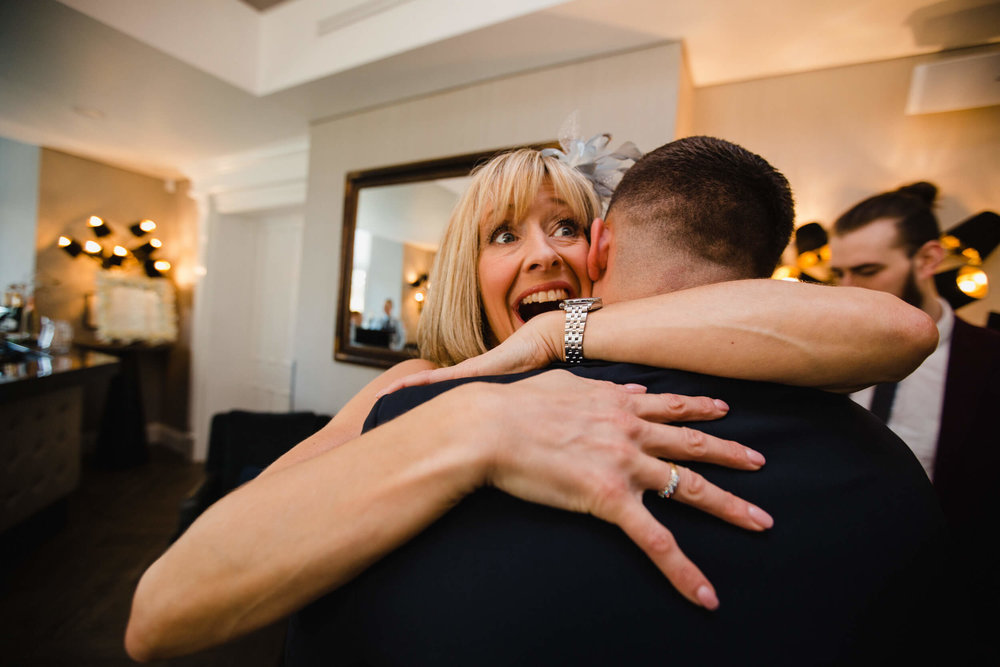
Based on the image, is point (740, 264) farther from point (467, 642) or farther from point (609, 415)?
point (467, 642)

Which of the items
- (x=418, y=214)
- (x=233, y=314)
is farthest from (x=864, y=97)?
(x=233, y=314)

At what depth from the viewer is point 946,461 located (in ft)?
5.91

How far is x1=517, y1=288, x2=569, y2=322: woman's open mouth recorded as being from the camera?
1381 millimetres

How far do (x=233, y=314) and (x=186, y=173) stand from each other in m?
2.00

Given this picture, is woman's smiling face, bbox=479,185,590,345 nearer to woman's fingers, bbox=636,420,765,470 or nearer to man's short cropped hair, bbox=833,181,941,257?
woman's fingers, bbox=636,420,765,470

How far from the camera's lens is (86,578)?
125 inches

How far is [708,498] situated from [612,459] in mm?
132

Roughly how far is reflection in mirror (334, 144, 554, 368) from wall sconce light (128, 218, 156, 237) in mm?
3613

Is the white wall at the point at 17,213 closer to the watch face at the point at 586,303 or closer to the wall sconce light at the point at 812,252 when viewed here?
the watch face at the point at 586,303

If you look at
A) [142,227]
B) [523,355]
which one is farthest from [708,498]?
[142,227]

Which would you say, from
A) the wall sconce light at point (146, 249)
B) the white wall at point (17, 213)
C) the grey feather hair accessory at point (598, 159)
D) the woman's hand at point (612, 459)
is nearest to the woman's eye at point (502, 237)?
the grey feather hair accessory at point (598, 159)

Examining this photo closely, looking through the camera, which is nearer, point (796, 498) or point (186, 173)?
point (796, 498)

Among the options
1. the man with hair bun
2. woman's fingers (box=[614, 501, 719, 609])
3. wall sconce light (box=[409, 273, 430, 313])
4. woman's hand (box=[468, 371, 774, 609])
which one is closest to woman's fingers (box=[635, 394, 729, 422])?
woman's hand (box=[468, 371, 774, 609])

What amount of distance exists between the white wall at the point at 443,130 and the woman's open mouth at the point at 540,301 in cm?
164
